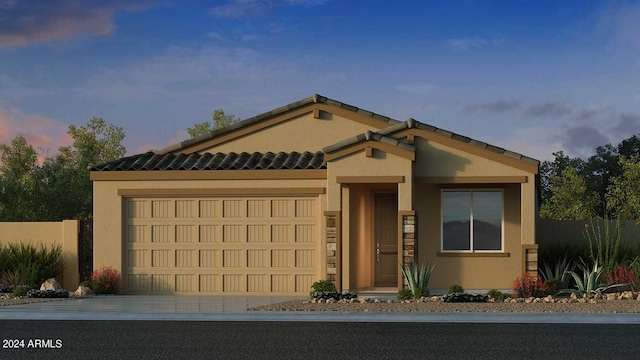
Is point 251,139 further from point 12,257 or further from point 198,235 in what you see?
point 12,257

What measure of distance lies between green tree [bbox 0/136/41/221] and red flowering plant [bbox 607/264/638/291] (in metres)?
34.1

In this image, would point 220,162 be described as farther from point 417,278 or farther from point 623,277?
point 623,277

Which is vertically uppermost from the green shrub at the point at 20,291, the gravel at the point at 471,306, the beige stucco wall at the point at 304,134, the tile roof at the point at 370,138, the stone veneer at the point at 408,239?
the beige stucco wall at the point at 304,134

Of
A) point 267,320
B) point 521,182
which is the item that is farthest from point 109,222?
point 521,182

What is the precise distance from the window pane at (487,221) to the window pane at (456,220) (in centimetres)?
19

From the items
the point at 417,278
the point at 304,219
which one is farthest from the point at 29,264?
the point at 417,278

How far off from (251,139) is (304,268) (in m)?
4.55

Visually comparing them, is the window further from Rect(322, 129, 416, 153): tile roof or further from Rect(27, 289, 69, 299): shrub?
Rect(27, 289, 69, 299): shrub

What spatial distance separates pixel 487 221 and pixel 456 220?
84 centimetres

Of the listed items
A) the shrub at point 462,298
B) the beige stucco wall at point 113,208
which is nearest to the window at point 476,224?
the shrub at point 462,298

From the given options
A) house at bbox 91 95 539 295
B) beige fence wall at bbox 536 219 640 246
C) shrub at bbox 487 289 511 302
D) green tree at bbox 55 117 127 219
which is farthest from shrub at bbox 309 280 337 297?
green tree at bbox 55 117 127 219

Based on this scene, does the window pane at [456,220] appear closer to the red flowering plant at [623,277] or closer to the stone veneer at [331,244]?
the stone veneer at [331,244]

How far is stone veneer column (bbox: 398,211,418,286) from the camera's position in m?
23.4

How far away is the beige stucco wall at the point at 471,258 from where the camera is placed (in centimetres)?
2491
